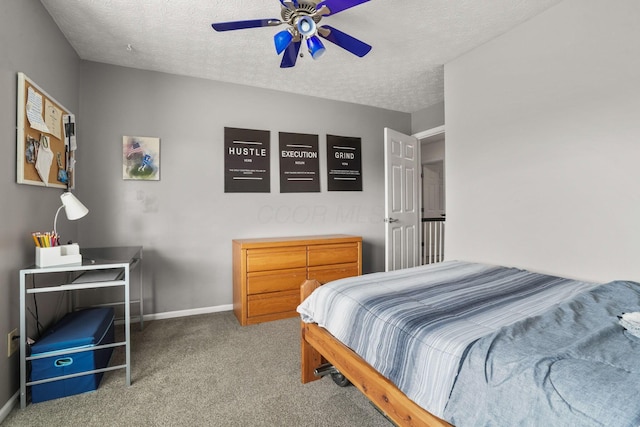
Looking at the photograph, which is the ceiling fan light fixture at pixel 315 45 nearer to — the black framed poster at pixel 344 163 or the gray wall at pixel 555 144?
the gray wall at pixel 555 144

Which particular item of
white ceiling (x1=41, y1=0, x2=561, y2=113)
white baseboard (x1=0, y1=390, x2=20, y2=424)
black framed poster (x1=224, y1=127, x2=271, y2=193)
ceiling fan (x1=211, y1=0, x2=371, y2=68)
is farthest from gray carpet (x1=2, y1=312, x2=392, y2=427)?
white ceiling (x1=41, y1=0, x2=561, y2=113)

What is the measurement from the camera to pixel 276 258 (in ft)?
9.96

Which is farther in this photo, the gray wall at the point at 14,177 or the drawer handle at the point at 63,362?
the drawer handle at the point at 63,362

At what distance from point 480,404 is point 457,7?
2358 millimetres

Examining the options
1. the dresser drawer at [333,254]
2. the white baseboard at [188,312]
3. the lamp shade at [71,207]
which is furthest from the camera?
the dresser drawer at [333,254]

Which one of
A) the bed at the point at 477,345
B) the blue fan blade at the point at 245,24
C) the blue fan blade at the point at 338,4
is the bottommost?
the bed at the point at 477,345

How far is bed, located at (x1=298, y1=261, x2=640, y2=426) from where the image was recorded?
2.81ft

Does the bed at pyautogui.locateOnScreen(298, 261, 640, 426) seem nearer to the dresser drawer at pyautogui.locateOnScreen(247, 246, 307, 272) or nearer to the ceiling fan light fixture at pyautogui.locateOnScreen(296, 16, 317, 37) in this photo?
the dresser drawer at pyautogui.locateOnScreen(247, 246, 307, 272)

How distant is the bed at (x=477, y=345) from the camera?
0.86 meters

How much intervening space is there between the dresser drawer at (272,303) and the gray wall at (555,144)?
1.66 meters

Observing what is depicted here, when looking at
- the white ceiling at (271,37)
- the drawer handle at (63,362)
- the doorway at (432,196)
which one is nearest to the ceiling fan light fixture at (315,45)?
the white ceiling at (271,37)

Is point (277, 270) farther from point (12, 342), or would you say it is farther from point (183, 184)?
point (12, 342)

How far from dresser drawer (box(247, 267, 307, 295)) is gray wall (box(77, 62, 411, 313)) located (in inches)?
20.5

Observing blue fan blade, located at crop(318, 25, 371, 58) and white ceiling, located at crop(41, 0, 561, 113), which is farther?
white ceiling, located at crop(41, 0, 561, 113)
